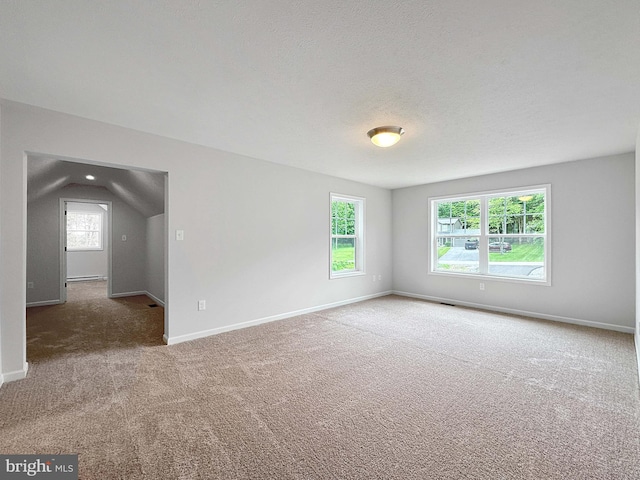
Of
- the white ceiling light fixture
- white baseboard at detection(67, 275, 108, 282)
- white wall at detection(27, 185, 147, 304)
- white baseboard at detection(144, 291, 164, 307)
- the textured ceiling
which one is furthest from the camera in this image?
white baseboard at detection(67, 275, 108, 282)

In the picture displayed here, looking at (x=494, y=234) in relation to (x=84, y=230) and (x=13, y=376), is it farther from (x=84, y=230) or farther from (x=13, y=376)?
(x=84, y=230)

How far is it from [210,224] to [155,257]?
320 centimetres

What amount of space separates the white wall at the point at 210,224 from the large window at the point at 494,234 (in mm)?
1888

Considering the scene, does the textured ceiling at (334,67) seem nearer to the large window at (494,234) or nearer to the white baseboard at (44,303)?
the large window at (494,234)

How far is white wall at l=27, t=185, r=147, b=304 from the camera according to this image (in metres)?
5.46

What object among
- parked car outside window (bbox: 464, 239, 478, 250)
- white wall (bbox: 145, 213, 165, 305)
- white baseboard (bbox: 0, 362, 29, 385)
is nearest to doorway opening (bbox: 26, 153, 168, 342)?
white wall (bbox: 145, 213, 165, 305)

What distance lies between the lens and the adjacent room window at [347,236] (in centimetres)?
550

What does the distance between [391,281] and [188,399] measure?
5.06 metres

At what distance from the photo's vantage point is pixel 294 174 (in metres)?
4.63

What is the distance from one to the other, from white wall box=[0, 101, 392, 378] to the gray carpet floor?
1.61ft

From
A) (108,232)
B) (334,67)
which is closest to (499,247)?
(334,67)

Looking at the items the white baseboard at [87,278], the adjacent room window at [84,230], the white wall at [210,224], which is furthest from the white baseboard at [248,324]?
the adjacent room window at [84,230]

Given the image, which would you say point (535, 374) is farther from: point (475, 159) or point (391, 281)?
point (391, 281)

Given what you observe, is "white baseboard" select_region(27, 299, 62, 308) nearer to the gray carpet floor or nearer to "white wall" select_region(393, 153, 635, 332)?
the gray carpet floor
